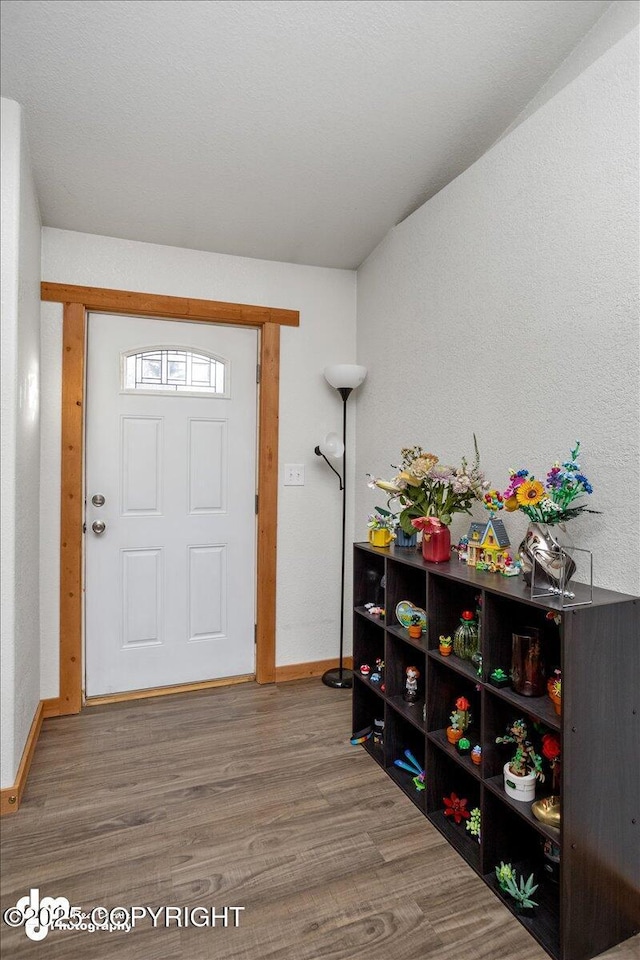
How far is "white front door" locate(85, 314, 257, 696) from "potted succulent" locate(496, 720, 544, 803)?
6.02 feet

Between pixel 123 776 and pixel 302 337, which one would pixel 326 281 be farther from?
pixel 123 776

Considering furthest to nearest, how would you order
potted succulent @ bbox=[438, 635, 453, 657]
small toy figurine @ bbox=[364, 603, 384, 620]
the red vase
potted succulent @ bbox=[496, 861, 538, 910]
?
small toy figurine @ bbox=[364, 603, 384, 620] → the red vase → potted succulent @ bbox=[438, 635, 453, 657] → potted succulent @ bbox=[496, 861, 538, 910]

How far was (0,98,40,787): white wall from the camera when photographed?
190 centimetres

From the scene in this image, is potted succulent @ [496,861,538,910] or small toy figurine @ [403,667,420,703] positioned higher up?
small toy figurine @ [403,667,420,703]

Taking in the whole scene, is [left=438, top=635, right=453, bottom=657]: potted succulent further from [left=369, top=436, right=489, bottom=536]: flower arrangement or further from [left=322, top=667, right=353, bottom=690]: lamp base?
[left=322, top=667, right=353, bottom=690]: lamp base

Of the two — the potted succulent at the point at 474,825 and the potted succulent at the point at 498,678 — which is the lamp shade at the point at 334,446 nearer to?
the potted succulent at the point at 498,678

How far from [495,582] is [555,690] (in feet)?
1.12

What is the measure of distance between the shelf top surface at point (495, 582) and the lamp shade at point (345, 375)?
1110 mm

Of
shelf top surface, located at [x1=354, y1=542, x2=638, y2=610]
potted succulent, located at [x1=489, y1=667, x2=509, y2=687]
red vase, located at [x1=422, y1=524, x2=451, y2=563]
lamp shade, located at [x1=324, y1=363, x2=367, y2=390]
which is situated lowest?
potted succulent, located at [x1=489, y1=667, x2=509, y2=687]

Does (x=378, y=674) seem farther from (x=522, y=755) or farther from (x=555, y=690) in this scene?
(x=555, y=690)

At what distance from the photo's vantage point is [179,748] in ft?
7.73

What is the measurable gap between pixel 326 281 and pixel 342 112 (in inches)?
51.5

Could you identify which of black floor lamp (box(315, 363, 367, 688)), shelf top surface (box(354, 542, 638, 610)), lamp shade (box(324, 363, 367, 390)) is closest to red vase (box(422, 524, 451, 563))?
shelf top surface (box(354, 542, 638, 610))

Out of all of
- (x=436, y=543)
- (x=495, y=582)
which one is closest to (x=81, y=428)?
(x=436, y=543)
